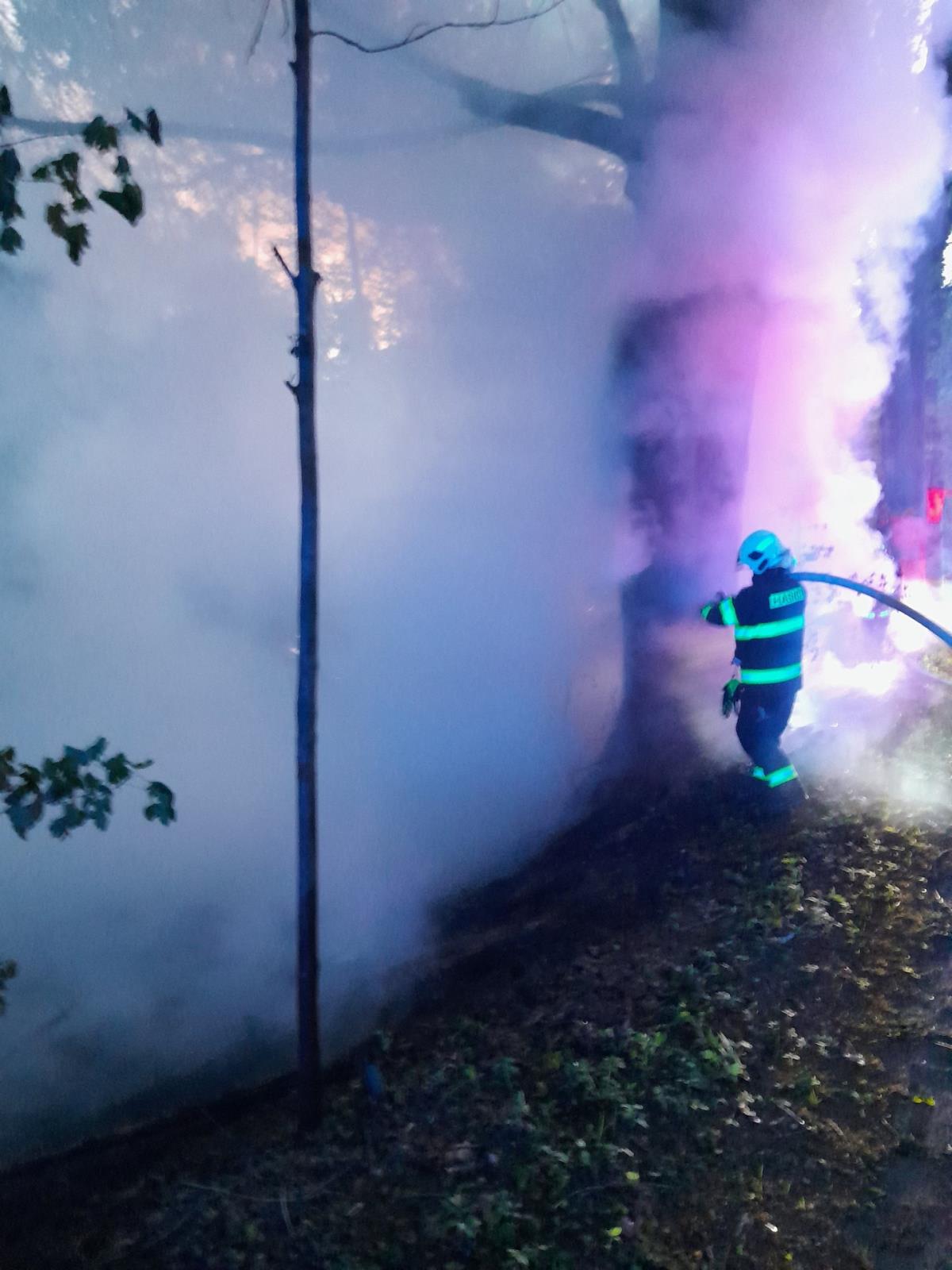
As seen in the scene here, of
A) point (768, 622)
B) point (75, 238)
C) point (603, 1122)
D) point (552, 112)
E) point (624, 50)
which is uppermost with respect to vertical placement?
point (624, 50)

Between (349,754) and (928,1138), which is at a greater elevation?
(349,754)

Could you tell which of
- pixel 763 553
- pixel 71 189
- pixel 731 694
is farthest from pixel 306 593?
pixel 731 694

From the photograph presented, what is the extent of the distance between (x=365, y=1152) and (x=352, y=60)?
19.9 feet

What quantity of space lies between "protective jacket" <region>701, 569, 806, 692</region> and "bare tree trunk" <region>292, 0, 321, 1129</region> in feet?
10.9

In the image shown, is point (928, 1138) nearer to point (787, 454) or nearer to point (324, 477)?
point (324, 477)

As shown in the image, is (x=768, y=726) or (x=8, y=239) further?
(x=768, y=726)

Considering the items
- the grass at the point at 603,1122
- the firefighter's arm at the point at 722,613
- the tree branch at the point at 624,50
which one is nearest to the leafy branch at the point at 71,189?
the grass at the point at 603,1122

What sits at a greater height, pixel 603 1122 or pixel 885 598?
pixel 885 598

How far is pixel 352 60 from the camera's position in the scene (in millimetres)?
5535

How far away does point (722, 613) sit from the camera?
5750 mm

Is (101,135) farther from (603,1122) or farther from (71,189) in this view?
(603,1122)

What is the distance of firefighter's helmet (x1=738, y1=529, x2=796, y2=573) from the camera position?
223 inches

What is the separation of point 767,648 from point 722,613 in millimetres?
376

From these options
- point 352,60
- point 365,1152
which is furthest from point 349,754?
point 352,60
